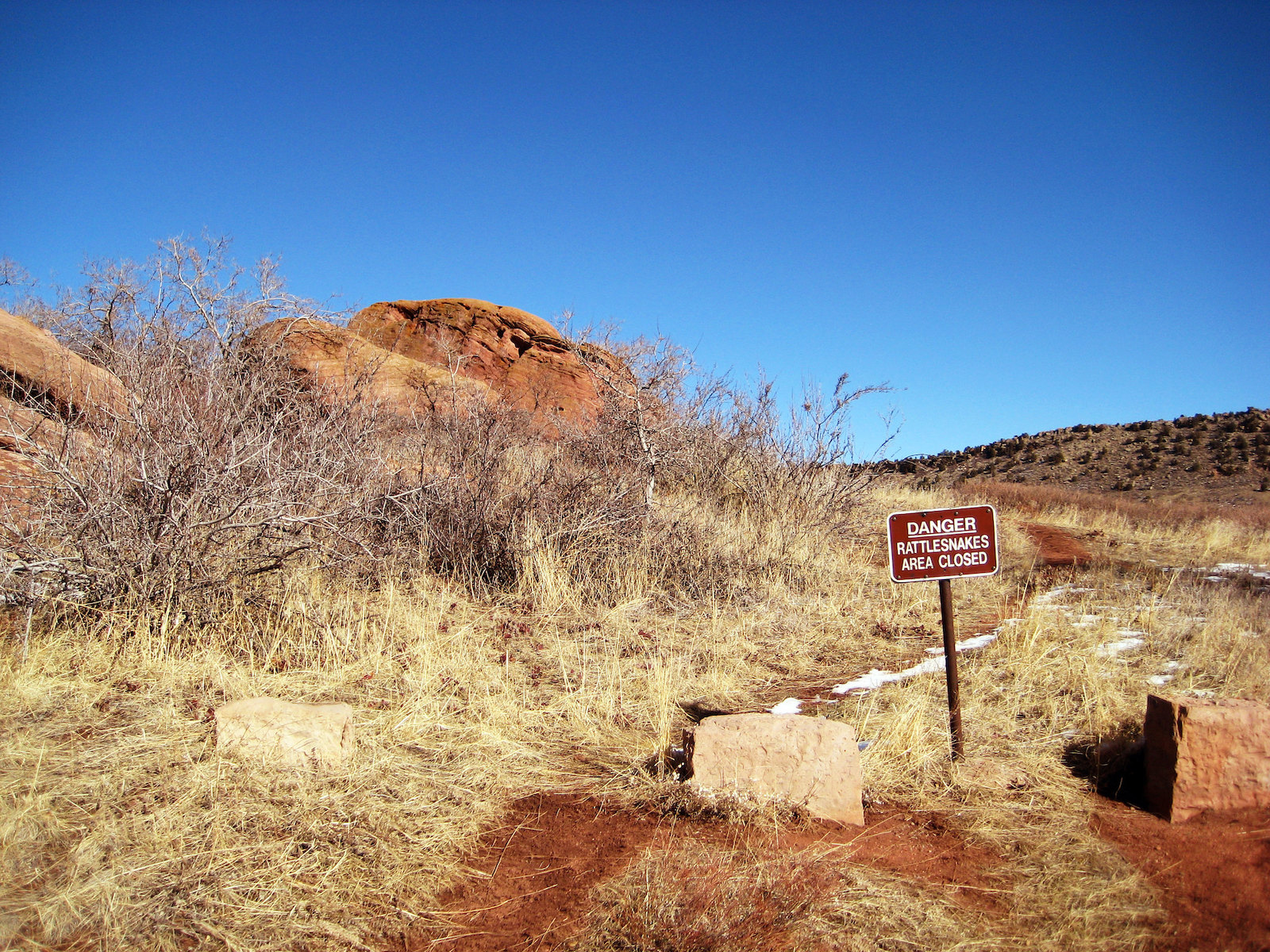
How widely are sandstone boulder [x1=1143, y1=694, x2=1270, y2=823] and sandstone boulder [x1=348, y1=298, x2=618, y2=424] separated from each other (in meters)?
14.4

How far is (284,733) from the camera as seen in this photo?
3.46 m

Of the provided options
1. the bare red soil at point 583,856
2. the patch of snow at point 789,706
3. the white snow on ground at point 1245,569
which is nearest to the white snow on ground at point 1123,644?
the patch of snow at point 789,706

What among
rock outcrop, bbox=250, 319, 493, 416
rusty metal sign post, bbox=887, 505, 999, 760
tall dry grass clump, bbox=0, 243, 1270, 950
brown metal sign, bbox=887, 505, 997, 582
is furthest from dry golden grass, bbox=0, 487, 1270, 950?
rock outcrop, bbox=250, 319, 493, 416

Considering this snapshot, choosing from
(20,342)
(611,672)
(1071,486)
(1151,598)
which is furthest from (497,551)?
(1071,486)

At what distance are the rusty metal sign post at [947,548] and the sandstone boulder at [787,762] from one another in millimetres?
885

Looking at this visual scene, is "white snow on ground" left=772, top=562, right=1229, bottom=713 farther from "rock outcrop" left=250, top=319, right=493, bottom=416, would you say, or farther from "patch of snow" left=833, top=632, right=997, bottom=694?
"rock outcrop" left=250, top=319, right=493, bottom=416

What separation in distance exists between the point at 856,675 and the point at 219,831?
421 centimetres

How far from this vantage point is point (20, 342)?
26.8 feet

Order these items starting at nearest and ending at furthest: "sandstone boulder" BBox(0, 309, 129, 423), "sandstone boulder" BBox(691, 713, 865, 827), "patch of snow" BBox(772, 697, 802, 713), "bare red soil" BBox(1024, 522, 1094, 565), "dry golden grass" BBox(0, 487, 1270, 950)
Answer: "dry golden grass" BBox(0, 487, 1270, 950), "sandstone boulder" BBox(691, 713, 865, 827), "patch of snow" BBox(772, 697, 802, 713), "sandstone boulder" BBox(0, 309, 129, 423), "bare red soil" BBox(1024, 522, 1094, 565)

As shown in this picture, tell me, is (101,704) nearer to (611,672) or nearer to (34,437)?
(34,437)

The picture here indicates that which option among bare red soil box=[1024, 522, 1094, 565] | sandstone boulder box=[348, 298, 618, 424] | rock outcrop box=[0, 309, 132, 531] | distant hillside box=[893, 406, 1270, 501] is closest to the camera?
rock outcrop box=[0, 309, 132, 531]

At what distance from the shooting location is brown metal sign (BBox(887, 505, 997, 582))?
12.7 feet

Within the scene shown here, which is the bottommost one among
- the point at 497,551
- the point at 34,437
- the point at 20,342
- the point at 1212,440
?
the point at 497,551

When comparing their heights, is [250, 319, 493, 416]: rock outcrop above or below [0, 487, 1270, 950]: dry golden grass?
above
